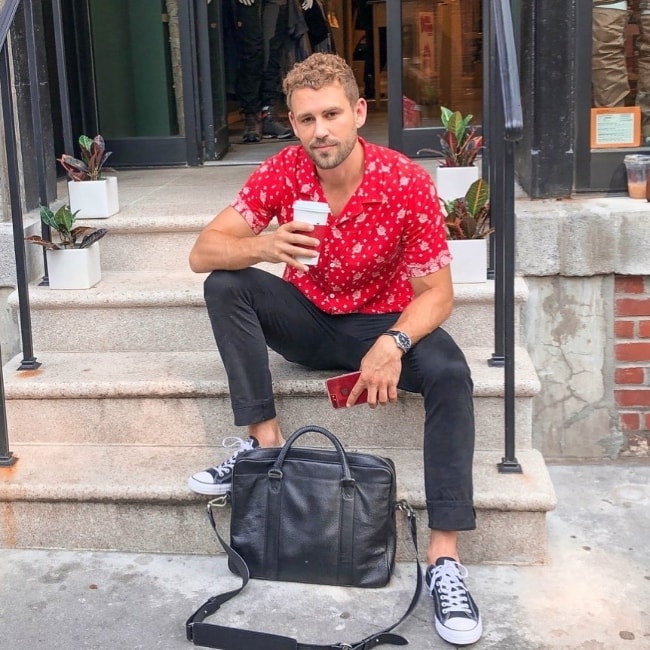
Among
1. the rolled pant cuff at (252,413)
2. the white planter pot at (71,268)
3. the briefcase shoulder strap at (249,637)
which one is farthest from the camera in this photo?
the white planter pot at (71,268)

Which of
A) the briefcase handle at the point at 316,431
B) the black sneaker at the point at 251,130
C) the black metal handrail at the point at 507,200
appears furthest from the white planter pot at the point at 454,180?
the black sneaker at the point at 251,130

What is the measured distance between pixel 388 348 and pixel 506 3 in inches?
44.4

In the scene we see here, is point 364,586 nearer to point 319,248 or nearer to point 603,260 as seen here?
point 319,248

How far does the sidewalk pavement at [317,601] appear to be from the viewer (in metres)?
2.35

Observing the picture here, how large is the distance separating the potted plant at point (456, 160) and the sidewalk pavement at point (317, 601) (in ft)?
4.57

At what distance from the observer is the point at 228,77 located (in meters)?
6.18

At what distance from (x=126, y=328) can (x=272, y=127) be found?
11.4 ft

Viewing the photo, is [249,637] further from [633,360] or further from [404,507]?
[633,360]

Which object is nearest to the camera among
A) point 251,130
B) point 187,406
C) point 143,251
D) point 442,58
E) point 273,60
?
point 187,406

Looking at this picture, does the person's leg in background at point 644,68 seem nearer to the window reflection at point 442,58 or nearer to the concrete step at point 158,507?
the window reflection at point 442,58

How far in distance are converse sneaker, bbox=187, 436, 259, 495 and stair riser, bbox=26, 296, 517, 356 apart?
70 cm

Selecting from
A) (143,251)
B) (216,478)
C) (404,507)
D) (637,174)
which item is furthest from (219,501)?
(637,174)

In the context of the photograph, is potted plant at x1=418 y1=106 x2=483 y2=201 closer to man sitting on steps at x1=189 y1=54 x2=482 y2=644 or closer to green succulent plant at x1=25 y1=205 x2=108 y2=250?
man sitting on steps at x1=189 y1=54 x2=482 y2=644

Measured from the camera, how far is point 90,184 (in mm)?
3764
